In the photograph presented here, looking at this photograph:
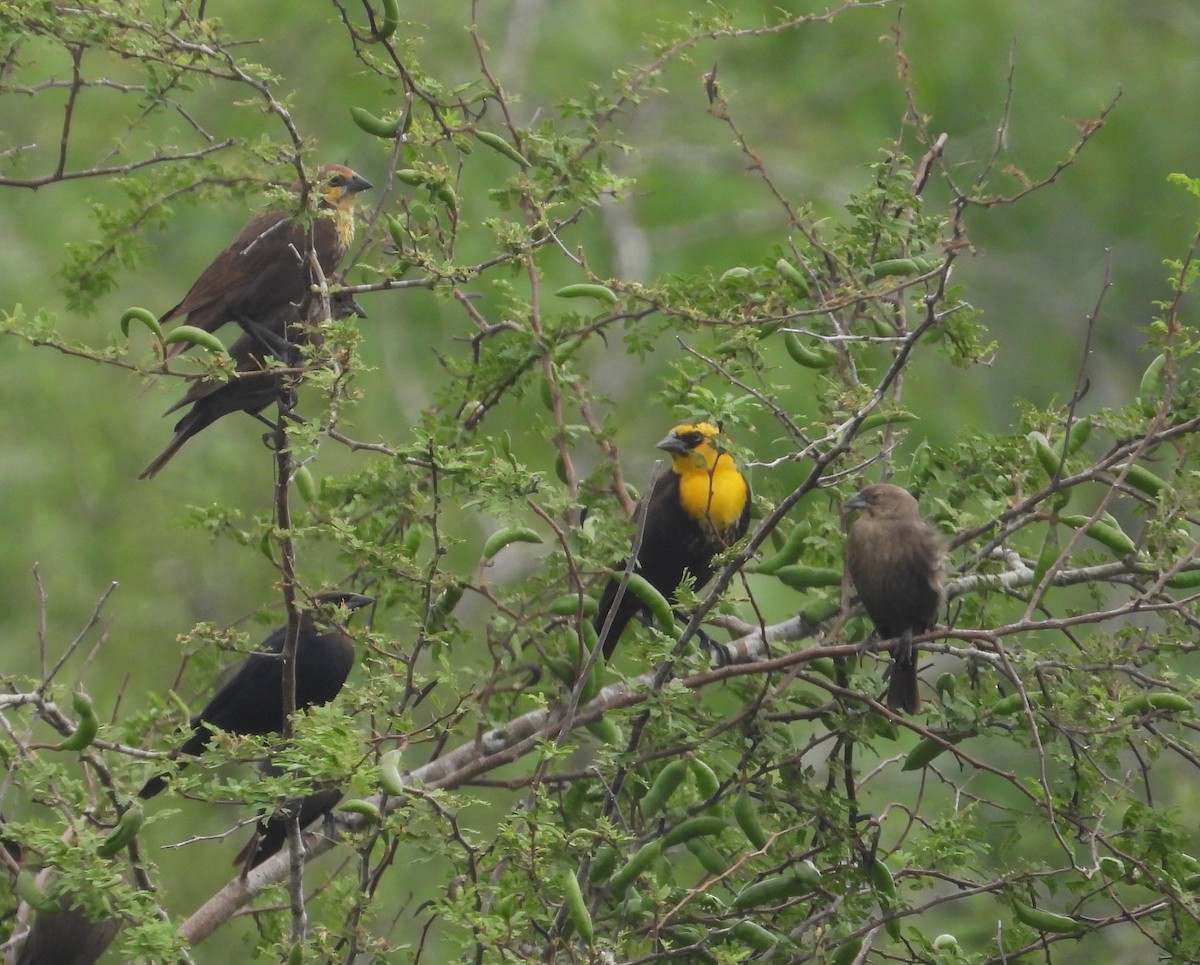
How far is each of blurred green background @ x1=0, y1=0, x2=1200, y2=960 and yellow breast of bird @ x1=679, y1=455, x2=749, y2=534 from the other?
367 cm

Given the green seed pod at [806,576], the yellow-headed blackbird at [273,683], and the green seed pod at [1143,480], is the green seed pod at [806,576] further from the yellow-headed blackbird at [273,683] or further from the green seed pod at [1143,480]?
the yellow-headed blackbird at [273,683]

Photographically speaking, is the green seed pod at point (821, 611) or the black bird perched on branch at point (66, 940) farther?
the black bird perched on branch at point (66, 940)

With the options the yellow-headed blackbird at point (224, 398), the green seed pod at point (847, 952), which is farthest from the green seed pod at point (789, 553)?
the yellow-headed blackbird at point (224, 398)

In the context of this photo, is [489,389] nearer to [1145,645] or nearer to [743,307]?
[743,307]

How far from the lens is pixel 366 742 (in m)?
3.34

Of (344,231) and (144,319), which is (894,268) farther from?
(344,231)

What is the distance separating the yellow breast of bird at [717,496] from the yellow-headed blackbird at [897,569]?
101 cm

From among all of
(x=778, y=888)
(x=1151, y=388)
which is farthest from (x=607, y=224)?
(x=778, y=888)

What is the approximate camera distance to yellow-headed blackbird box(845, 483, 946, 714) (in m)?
4.44

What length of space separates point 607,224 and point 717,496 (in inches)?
263

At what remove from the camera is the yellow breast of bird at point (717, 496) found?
569 centimetres

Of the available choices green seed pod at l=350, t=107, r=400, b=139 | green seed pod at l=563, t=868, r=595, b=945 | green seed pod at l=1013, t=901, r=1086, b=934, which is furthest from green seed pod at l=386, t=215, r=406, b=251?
green seed pod at l=1013, t=901, r=1086, b=934

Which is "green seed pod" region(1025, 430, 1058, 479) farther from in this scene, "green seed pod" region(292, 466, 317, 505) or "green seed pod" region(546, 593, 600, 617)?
"green seed pod" region(292, 466, 317, 505)

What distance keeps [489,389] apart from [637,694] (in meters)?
1.31
